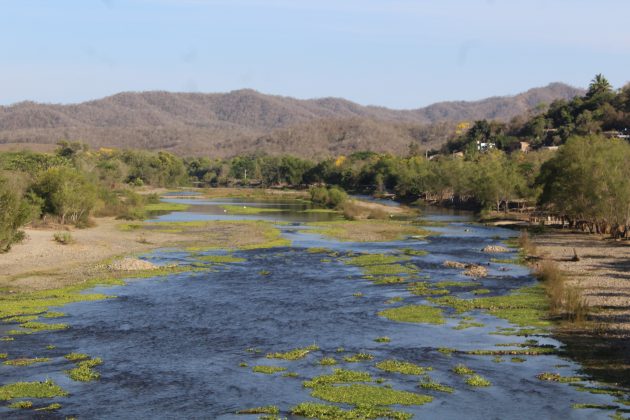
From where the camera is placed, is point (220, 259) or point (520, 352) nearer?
point (520, 352)

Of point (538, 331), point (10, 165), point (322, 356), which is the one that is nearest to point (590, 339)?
point (538, 331)

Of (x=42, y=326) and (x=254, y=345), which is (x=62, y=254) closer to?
(x=42, y=326)

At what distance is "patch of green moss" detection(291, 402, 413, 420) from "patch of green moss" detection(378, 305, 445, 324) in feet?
47.5

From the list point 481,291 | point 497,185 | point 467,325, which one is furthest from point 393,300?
point 497,185

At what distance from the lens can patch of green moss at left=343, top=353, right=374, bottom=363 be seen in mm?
30875

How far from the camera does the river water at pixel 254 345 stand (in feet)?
83.7

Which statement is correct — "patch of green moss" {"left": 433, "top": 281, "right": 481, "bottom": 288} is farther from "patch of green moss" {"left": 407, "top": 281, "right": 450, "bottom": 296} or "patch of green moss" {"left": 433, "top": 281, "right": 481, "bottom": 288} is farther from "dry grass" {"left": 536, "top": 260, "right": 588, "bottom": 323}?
"dry grass" {"left": 536, "top": 260, "right": 588, "bottom": 323}

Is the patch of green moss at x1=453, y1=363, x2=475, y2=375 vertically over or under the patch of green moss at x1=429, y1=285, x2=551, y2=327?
under

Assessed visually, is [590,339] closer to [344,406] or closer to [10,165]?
[344,406]

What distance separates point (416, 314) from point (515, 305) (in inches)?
255

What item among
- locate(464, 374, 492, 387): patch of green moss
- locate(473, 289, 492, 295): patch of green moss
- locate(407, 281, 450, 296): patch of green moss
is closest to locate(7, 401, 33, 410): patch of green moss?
locate(464, 374, 492, 387): patch of green moss

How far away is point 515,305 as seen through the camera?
42031 millimetres

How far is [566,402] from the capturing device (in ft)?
83.3

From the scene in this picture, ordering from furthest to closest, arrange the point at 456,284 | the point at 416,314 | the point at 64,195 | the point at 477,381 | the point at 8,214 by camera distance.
Result: the point at 64,195 → the point at 8,214 → the point at 456,284 → the point at 416,314 → the point at 477,381
